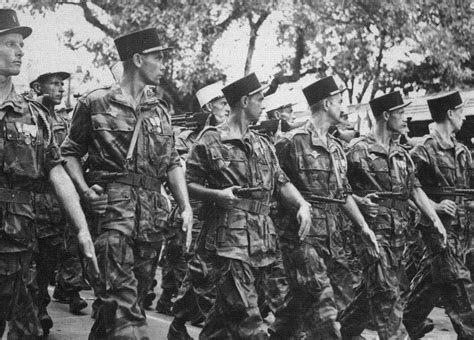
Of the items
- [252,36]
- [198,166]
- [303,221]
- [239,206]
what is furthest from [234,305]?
[252,36]

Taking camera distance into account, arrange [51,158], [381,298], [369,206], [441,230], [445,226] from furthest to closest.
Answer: [445,226], [369,206], [441,230], [381,298], [51,158]

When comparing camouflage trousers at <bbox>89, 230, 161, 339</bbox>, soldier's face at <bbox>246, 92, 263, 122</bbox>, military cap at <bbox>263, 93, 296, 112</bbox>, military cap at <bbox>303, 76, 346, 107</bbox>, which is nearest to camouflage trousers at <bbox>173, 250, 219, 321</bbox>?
soldier's face at <bbox>246, 92, 263, 122</bbox>

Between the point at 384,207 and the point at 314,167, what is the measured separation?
103 centimetres

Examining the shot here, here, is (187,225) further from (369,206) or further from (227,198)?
(369,206)

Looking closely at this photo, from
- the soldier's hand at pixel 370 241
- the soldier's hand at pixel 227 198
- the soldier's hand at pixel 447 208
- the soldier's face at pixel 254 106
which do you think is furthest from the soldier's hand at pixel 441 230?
the soldier's hand at pixel 227 198

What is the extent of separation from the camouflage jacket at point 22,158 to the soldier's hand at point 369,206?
340 cm

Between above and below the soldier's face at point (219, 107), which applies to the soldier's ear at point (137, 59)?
above

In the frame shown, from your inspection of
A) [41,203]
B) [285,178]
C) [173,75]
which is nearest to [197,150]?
[285,178]

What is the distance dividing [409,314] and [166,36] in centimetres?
1193

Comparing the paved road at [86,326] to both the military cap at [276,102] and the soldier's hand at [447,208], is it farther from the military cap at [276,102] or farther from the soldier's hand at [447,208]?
the military cap at [276,102]

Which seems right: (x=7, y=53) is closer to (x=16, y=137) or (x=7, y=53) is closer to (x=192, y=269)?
(x=16, y=137)

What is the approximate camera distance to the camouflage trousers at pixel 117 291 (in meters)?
4.67

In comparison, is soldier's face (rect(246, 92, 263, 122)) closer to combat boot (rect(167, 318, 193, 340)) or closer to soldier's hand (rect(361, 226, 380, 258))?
soldier's hand (rect(361, 226, 380, 258))

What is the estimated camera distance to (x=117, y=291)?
474 centimetres
